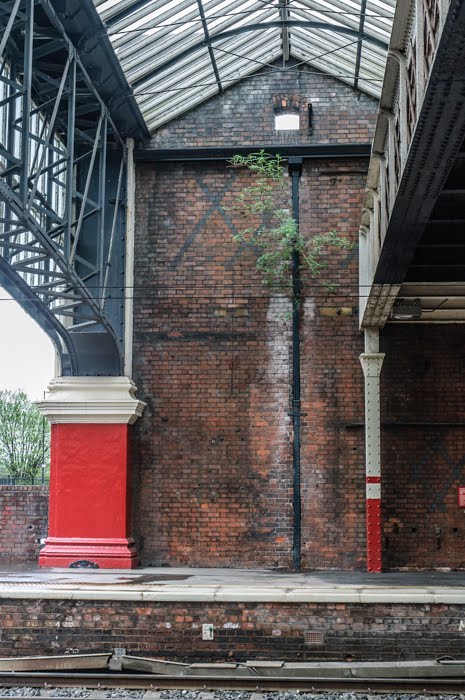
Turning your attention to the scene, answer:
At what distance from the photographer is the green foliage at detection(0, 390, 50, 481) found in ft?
90.6

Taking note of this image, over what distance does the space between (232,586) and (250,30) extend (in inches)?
360

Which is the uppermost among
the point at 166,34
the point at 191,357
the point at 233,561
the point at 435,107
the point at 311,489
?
the point at 166,34

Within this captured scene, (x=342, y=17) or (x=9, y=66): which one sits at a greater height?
(x=342, y=17)

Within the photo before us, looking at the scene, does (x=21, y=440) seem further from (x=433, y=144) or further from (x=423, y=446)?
(x=433, y=144)

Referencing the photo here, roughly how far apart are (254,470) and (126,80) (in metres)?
6.80

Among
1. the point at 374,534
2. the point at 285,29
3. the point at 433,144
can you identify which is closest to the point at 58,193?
the point at 285,29

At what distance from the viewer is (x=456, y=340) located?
15.6m

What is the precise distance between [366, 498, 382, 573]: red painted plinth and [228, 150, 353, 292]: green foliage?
385 centimetres

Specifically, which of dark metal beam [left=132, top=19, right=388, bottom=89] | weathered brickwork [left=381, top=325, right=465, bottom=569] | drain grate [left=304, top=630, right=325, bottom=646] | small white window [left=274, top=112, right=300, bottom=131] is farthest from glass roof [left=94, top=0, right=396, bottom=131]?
drain grate [left=304, top=630, right=325, bottom=646]

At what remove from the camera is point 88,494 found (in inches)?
598

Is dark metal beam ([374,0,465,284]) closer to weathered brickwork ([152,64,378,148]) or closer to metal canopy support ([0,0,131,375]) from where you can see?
metal canopy support ([0,0,131,375])

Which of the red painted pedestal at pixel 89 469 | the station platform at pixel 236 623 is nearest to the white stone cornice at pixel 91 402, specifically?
the red painted pedestal at pixel 89 469

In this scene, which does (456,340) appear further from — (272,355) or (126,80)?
(126,80)

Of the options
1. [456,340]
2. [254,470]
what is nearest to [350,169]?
[456,340]
